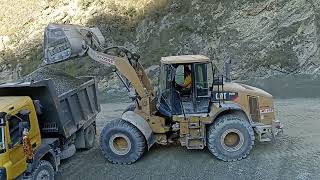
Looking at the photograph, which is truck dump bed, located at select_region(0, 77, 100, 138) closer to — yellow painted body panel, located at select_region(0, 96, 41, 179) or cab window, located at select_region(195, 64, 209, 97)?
yellow painted body panel, located at select_region(0, 96, 41, 179)

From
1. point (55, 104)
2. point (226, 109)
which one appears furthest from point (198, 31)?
point (55, 104)

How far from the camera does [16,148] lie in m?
6.46

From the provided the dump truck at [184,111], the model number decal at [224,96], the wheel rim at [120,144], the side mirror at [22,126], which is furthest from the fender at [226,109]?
the side mirror at [22,126]

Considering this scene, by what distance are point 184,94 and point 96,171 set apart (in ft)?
7.11

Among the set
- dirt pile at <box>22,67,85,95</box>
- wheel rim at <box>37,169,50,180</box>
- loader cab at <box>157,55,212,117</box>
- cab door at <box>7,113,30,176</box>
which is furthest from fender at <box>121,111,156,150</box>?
cab door at <box>7,113,30,176</box>

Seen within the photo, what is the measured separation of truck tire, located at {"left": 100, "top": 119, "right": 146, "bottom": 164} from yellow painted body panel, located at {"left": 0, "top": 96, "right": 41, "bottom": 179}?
1710 millimetres

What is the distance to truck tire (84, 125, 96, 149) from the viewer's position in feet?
32.1

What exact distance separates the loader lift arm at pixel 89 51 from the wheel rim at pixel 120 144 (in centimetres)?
86

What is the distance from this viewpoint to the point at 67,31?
847 centimetres

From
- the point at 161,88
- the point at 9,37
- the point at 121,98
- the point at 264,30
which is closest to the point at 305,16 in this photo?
the point at 264,30

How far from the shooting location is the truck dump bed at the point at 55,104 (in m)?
7.71

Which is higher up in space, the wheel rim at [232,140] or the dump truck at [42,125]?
the dump truck at [42,125]

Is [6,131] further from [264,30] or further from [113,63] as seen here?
[264,30]

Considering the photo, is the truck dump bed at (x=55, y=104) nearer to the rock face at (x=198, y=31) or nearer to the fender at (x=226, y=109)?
the fender at (x=226, y=109)
